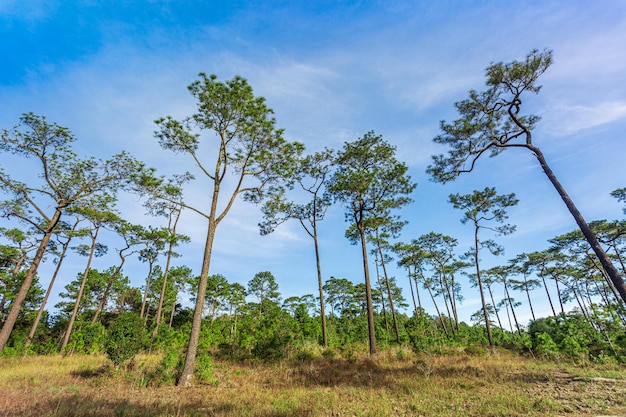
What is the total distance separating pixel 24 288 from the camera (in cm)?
1348

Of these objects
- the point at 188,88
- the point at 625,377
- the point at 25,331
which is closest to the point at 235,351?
the point at 188,88

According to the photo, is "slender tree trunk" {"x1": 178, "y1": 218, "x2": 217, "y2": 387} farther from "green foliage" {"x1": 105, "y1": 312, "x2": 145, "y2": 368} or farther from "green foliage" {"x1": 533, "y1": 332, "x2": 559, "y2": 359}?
"green foliage" {"x1": 533, "y1": 332, "x2": 559, "y2": 359}

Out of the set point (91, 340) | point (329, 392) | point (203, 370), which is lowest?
point (329, 392)

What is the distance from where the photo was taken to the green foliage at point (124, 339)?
9065 mm

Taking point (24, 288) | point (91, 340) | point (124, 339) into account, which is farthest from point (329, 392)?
point (24, 288)

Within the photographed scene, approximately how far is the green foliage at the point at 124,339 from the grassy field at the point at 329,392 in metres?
0.55

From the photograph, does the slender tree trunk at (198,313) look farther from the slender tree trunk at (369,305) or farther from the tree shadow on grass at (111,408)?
the slender tree trunk at (369,305)

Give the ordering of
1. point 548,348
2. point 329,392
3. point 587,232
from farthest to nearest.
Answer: point 548,348
point 587,232
point 329,392

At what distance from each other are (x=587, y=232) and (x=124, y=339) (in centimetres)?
1623

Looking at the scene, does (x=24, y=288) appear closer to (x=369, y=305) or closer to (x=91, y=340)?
(x=91, y=340)

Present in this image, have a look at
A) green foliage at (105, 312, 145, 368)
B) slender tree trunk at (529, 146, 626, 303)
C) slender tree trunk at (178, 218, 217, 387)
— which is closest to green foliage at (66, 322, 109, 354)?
green foliage at (105, 312, 145, 368)

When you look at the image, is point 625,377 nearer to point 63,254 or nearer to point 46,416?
point 46,416

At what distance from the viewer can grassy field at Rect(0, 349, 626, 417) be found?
573cm

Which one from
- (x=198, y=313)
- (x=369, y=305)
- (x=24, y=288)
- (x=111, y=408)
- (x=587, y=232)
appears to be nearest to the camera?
(x=111, y=408)
